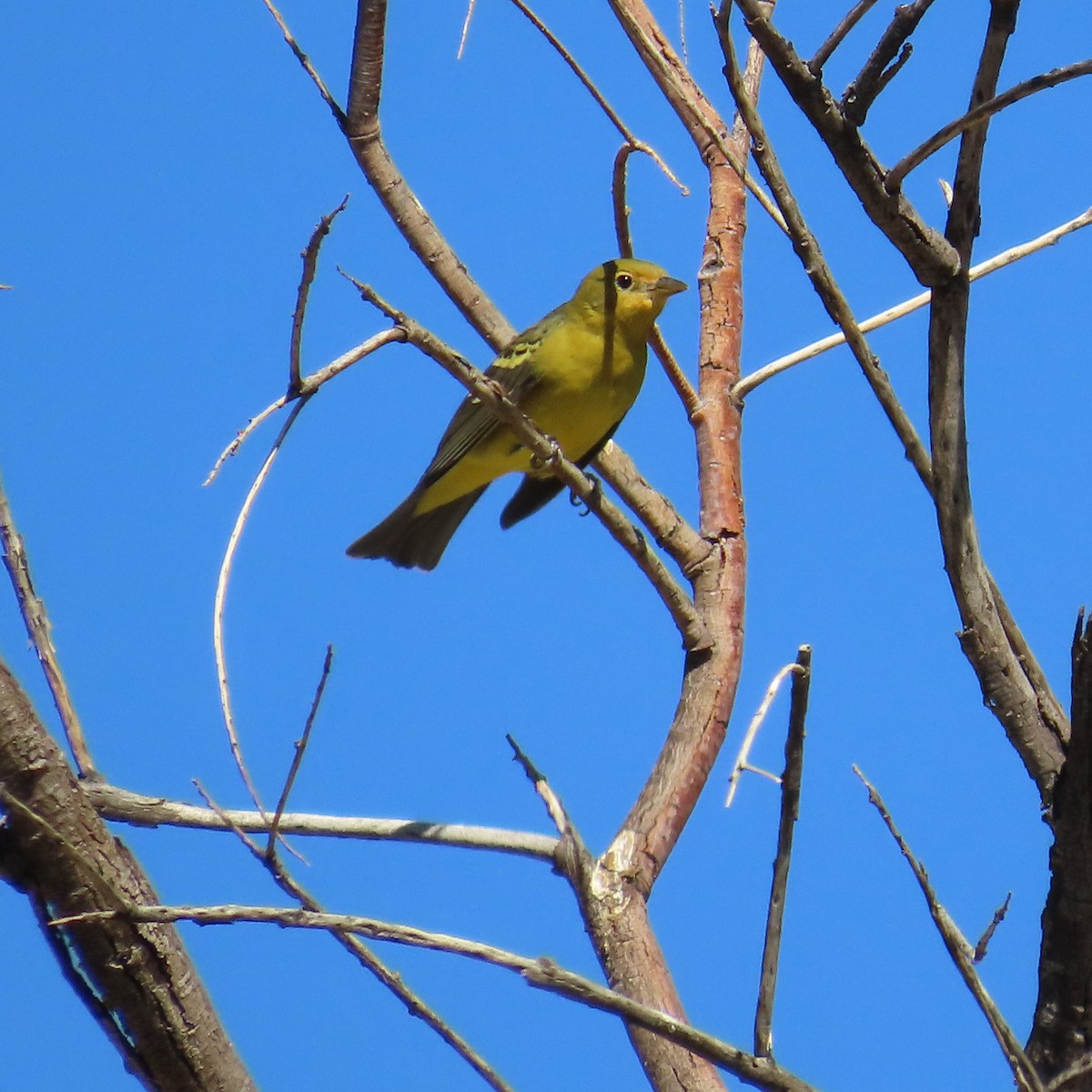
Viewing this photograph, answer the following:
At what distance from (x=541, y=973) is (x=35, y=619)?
63.3 inches

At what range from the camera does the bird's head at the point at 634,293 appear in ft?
19.3

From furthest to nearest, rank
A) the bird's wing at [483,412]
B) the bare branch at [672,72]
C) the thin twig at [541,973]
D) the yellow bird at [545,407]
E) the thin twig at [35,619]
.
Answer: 1. the yellow bird at [545,407]
2. the bird's wing at [483,412]
3. the bare branch at [672,72]
4. the thin twig at [35,619]
5. the thin twig at [541,973]

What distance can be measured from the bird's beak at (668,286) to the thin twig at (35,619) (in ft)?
11.5

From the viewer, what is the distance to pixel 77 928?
91.1 inches

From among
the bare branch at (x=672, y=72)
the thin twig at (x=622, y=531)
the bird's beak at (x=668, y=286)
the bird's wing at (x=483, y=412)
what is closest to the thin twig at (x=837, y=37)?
the bare branch at (x=672, y=72)

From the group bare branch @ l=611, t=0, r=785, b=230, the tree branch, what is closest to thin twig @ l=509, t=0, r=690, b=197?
bare branch @ l=611, t=0, r=785, b=230

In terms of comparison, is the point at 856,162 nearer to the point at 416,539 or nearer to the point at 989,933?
the point at 989,933

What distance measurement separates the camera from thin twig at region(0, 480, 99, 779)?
275 centimetres

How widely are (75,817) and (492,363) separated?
3.45 m

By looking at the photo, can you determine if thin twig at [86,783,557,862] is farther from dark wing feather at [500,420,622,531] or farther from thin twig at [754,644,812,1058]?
dark wing feather at [500,420,622,531]

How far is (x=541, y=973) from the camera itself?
1.65 m

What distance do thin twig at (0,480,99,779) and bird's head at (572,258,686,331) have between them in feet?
11.4

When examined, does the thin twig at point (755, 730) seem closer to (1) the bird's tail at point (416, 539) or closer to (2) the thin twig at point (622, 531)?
(2) the thin twig at point (622, 531)

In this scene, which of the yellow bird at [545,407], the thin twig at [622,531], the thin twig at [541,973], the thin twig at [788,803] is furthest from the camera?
the yellow bird at [545,407]
